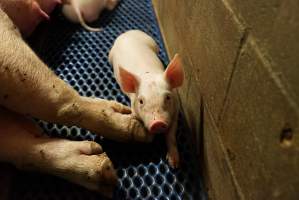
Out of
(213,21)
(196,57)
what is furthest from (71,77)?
(213,21)

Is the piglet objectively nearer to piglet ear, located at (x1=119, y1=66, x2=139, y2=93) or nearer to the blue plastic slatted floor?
the blue plastic slatted floor

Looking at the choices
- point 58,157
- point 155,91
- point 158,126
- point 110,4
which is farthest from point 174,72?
point 110,4

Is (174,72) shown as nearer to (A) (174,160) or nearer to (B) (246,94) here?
(A) (174,160)

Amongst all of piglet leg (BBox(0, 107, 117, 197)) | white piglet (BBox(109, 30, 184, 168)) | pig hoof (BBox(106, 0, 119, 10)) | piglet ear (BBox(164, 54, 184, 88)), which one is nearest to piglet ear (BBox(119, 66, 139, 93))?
white piglet (BBox(109, 30, 184, 168))

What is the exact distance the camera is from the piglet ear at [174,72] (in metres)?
1.32

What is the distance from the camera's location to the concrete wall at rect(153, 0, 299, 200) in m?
0.70

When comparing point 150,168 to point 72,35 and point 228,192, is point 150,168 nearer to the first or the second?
point 228,192

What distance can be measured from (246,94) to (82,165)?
56cm

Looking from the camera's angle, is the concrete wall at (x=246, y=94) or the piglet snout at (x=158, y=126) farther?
the piglet snout at (x=158, y=126)

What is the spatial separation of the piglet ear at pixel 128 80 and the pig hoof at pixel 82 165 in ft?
0.81

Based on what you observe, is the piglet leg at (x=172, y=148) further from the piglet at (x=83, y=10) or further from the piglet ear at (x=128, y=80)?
the piglet at (x=83, y=10)

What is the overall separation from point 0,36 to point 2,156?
15.9 inches

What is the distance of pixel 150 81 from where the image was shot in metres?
1.33

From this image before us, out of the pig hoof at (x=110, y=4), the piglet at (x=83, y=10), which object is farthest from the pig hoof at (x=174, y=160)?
the pig hoof at (x=110, y=4)
